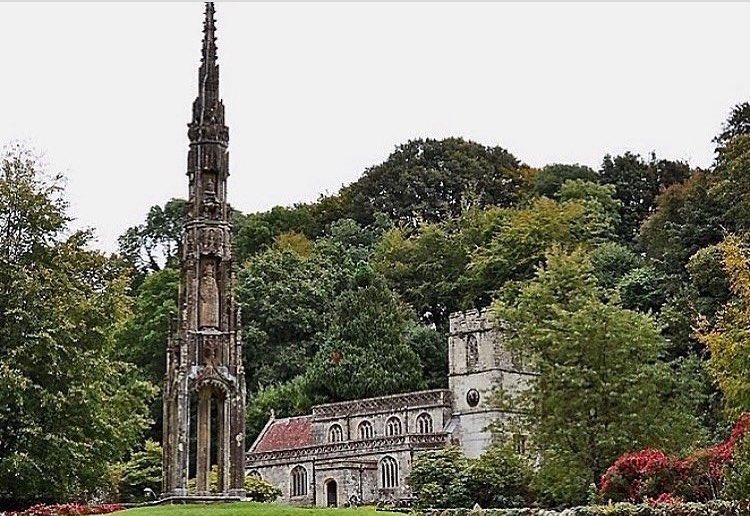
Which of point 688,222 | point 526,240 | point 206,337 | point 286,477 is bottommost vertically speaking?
point 286,477

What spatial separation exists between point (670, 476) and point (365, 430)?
123 ft

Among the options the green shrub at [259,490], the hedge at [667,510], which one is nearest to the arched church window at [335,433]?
the green shrub at [259,490]

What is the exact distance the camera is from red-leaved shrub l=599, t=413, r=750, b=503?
29.1 metres

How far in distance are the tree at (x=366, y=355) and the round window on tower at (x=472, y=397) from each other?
9633 millimetres

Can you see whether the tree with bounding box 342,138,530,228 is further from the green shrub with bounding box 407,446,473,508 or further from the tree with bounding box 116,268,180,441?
the green shrub with bounding box 407,446,473,508

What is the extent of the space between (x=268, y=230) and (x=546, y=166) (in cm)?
2319

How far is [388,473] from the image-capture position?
6241cm

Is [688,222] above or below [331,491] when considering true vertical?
above

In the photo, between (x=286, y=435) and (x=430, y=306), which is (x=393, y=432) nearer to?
(x=286, y=435)

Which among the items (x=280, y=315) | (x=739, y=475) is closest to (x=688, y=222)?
(x=280, y=315)

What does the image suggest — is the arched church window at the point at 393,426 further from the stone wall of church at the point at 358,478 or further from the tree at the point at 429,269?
the tree at the point at 429,269

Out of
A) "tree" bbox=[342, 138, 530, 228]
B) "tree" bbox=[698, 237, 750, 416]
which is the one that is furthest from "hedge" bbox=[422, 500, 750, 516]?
"tree" bbox=[342, 138, 530, 228]

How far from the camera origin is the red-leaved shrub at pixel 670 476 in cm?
2906

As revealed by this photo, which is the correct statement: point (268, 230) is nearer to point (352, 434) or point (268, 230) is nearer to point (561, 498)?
point (352, 434)
